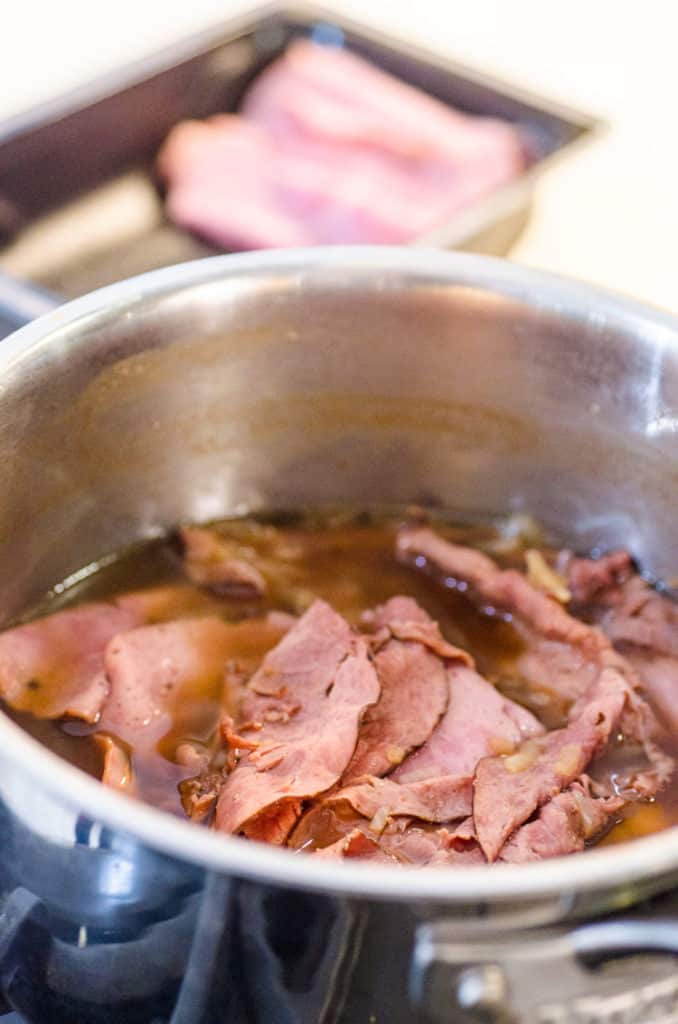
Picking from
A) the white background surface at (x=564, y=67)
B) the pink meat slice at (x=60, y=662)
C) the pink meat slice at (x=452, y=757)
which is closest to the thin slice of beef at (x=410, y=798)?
the pink meat slice at (x=452, y=757)

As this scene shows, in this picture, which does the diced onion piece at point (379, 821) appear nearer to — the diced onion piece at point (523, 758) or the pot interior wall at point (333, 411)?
the diced onion piece at point (523, 758)

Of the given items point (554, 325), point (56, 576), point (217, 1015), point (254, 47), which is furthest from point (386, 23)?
point (217, 1015)

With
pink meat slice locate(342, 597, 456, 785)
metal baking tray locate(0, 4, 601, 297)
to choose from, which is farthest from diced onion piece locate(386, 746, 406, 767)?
metal baking tray locate(0, 4, 601, 297)

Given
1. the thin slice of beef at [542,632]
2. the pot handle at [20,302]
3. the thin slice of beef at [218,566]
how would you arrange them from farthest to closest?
the pot handle at [20,302]
the thin slice of beef at [218,566]
the thin slice of beef at [542,632]

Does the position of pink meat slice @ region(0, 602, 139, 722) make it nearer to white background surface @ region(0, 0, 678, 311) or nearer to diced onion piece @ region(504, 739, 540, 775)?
diced onion piece @ region(504, 739, 540, 775)

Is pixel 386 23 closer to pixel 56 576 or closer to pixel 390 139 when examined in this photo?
pixel 390 139

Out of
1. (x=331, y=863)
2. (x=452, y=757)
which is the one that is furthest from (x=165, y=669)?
(x=331, y=863)
